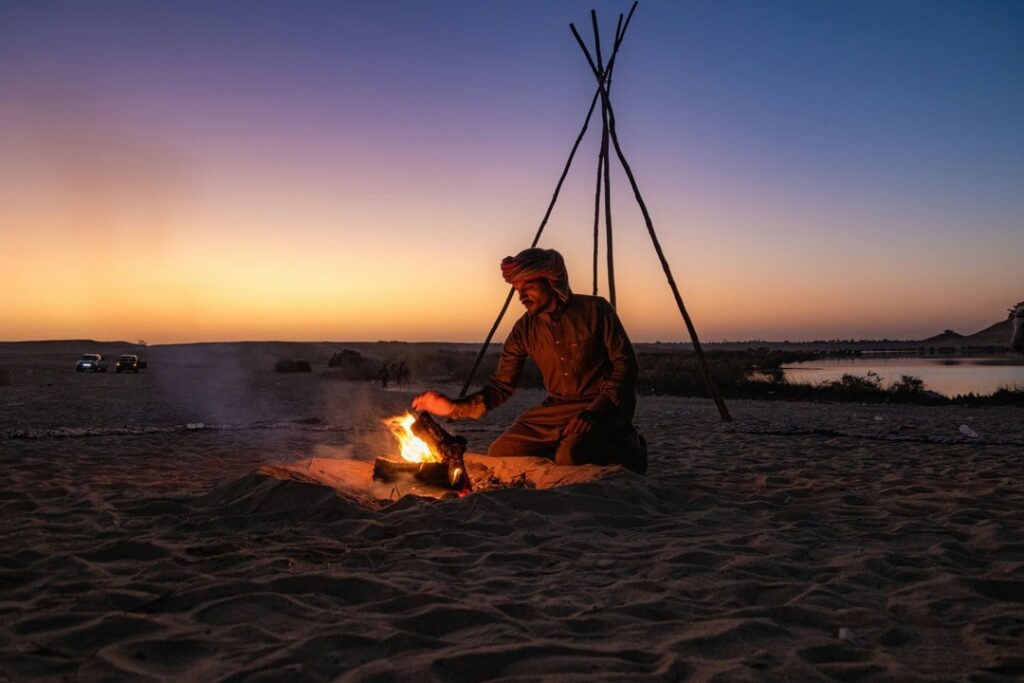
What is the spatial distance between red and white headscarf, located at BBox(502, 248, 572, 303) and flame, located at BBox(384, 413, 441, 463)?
114cm

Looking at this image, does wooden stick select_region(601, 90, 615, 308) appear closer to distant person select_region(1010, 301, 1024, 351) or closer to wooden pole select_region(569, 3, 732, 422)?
wooden pole select_region(569, 3, 732, 422)

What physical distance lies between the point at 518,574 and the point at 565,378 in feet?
7.32

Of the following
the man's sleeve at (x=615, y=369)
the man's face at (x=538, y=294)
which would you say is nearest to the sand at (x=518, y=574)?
the man's sleeve at (x=615, y=369)

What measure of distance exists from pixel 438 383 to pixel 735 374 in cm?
814

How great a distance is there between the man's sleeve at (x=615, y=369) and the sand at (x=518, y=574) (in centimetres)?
43

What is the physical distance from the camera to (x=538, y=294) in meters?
4.80

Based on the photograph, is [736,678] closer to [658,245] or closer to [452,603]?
[452,603]

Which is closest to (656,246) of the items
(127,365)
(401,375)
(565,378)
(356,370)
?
(565,378)

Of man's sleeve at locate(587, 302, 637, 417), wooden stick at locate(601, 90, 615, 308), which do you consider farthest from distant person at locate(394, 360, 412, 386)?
man's sleeve at locate(587, 302, 637, 417)

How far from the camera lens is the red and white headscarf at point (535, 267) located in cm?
471

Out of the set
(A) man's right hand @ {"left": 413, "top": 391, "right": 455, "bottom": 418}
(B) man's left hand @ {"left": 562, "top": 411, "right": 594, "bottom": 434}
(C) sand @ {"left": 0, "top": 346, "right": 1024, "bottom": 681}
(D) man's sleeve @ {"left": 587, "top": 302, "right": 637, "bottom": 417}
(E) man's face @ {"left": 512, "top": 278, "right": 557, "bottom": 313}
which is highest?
(E) man's face @ {"left": 512, "top": 278, "right": 557, "bottom": 313}

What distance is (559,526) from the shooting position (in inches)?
138

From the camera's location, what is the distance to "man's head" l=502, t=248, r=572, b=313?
4.71 m

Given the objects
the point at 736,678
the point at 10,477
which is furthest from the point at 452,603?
the point at 10,477
